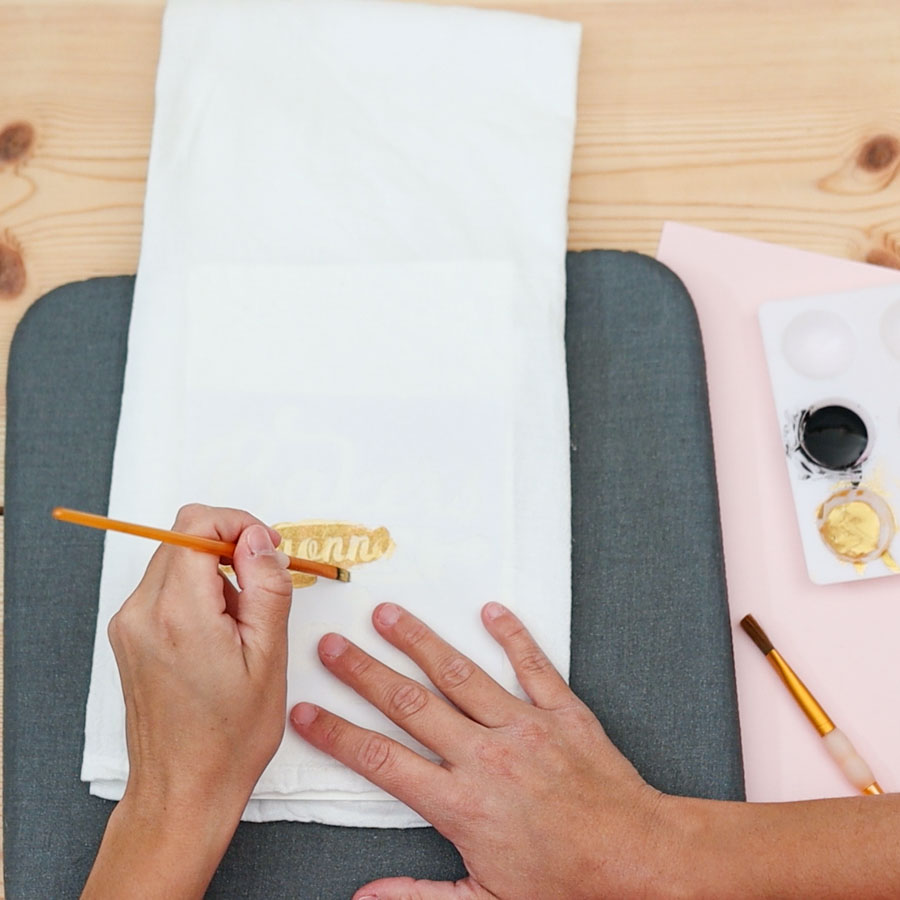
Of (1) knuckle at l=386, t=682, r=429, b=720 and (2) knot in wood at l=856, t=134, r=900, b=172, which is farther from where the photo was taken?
(2) knot in wood at l=856, t=134, r=900, b=172

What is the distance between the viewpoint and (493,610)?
65cm

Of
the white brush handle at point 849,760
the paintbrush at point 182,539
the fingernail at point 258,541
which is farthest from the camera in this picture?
the white brush handle at point 849,760

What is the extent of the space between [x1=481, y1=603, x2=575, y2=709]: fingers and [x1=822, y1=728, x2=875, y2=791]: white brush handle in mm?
192

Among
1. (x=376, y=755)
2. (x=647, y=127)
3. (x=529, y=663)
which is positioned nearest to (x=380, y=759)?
(x=376, y=755)

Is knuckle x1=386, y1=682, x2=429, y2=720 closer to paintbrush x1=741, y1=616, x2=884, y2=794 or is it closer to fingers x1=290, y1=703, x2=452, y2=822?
fingers x1=290, y1=703, x2=452, y2=822

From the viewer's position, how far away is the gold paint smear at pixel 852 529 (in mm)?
713

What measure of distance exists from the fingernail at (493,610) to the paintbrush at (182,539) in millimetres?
94

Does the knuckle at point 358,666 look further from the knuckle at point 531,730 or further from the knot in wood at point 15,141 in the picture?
the knot in wood at point 15,141

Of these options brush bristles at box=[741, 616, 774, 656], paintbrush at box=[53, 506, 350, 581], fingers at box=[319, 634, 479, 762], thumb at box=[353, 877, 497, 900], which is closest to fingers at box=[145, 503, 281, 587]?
paintbrush at box=[53, 506, 350, 581]

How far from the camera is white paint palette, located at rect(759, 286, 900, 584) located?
28.2 inches

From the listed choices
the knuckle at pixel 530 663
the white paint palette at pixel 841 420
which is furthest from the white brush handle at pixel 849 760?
the knuckle at pixel 530 663

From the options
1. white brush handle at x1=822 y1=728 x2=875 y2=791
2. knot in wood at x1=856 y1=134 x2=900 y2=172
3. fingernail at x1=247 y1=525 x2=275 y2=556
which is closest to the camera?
fingernail at x1=247 y1=525 x2=275 y2=556

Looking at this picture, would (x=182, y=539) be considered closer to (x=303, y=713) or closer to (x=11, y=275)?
(x=303, y=713)

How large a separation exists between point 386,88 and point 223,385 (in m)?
0.26
